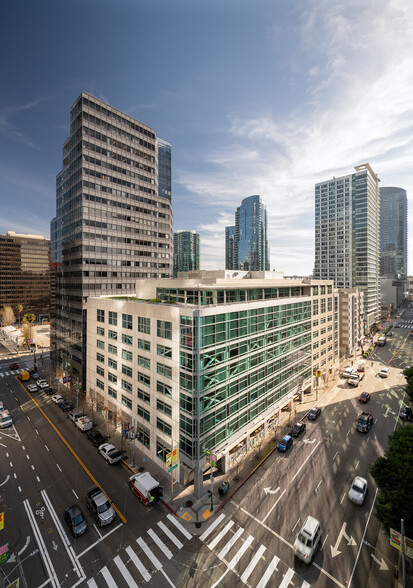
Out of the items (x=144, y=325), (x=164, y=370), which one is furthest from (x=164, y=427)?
(x=144, y=325)

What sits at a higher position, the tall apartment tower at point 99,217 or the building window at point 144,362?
the tall apartment tower at point 99,217

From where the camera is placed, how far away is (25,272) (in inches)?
6117

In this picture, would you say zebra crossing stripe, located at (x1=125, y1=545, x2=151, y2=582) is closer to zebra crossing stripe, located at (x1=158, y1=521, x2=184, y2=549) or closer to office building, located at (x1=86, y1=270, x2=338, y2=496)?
zebra crossing stripe, located at (x1=158, y1=521, x2=184, y2=549)

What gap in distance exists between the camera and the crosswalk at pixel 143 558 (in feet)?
63.9

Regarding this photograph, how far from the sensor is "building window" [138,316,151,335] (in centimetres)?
3347

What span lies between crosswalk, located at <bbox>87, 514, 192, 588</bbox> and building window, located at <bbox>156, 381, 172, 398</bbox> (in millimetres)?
12055

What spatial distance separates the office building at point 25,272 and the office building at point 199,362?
135294mm

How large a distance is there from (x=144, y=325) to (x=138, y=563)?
22.9 m

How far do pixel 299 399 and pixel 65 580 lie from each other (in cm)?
4318

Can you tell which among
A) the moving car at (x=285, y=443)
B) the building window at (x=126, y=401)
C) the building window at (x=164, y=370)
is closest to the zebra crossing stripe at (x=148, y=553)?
the building window at (x=164, y=370)

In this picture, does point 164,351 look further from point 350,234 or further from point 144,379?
point 350,234

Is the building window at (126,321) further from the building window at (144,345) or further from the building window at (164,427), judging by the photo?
the building window at (164,427)

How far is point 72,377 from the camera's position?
5688 cm

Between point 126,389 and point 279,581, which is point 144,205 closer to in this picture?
point 126,389
